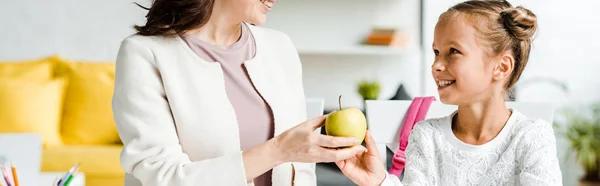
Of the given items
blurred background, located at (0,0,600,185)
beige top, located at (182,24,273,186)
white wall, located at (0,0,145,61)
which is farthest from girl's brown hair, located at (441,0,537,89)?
white wall, located at (0,0,145,61)

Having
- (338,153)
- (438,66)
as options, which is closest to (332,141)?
(338,153)

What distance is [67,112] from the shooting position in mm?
3861

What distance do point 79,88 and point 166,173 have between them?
2.64 metres

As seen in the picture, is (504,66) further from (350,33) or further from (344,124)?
(350,33)

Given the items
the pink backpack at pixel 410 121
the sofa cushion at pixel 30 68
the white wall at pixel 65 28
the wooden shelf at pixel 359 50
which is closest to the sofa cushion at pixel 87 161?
the sofa cushion at pixel 30 68

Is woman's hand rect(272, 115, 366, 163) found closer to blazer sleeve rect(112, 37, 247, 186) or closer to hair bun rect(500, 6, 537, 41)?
blazer sleeve rect(112, 37, 247, 186)

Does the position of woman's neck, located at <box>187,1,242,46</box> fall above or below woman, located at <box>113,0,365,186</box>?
above

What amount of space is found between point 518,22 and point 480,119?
21 cm

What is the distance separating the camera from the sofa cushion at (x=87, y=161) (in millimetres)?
3500

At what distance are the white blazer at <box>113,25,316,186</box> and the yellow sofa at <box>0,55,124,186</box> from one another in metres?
2.10

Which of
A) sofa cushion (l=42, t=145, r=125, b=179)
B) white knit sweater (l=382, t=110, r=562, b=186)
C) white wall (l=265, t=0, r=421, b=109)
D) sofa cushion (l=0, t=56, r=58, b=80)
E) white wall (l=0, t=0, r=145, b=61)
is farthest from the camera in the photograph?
white wall (l=265, t=0, r=421, b=109)

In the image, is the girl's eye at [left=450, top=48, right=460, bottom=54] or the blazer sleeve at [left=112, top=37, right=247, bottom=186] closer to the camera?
the blazer sleeve at [left=112, top=37, right=247, bottom=186]

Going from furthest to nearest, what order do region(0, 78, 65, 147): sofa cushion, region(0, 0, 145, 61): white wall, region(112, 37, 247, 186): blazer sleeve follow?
region(0, 0, 145, 61): white wall, region(0, 78, 65, 147): sofa cushion, region(112, 37, 247, 186): blazer sleeve

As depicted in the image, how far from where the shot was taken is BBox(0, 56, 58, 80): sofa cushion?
154 inches
